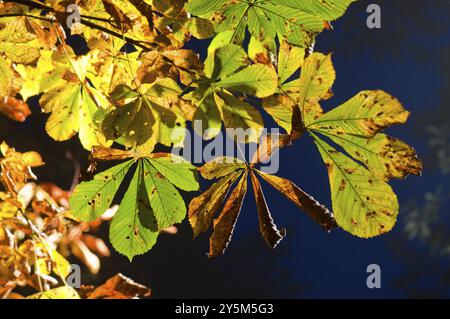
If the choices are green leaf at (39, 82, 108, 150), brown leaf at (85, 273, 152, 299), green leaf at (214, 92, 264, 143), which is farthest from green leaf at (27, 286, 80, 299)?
green leaf at (214, 92, 264, 143)

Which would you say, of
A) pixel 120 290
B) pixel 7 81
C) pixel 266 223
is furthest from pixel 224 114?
pixel 120 290

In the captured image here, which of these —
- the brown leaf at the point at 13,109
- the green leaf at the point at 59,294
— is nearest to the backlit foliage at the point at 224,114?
the green leaf at the point at 59,294

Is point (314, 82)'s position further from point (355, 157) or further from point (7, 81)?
point (7, 81)

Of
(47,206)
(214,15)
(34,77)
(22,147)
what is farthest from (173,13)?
(22,147)

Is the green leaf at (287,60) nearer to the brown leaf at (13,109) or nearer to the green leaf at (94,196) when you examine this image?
the green leaf at (94,196)

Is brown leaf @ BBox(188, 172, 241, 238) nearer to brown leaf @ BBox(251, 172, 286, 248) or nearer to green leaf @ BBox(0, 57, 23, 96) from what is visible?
brown leaf @ BBox(251, 172, 286, 248)

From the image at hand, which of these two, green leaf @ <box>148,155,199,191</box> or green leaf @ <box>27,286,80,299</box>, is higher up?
green leaf @ <box>148,155,199,191</box>
